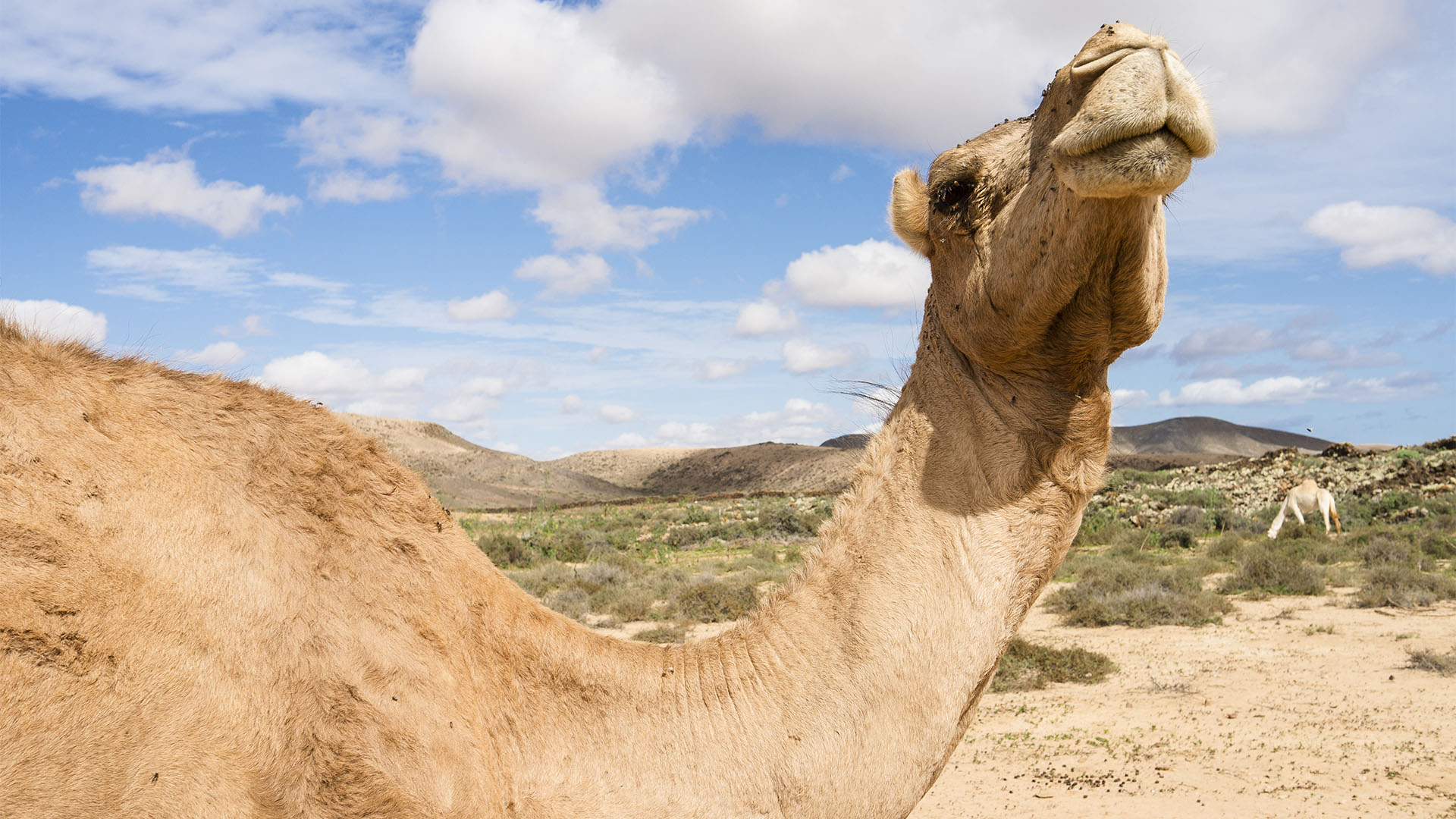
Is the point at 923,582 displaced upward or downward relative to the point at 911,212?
downward

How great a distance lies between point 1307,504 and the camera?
22.8 meters

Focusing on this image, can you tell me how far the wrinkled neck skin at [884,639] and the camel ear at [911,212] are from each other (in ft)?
1.31

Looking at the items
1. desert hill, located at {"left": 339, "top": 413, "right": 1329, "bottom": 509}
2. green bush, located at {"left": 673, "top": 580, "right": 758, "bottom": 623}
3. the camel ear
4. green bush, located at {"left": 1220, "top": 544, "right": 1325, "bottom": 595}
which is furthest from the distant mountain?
the camel ear

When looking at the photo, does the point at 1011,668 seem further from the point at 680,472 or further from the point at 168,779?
the point at 680,472

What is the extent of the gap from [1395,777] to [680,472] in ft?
245

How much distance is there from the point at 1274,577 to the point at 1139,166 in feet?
56.7

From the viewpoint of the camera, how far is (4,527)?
2.39m

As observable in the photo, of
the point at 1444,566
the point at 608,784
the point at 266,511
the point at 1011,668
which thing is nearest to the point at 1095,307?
the point at 608,784

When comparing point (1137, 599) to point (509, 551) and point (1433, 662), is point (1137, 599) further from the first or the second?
point (509, 551)

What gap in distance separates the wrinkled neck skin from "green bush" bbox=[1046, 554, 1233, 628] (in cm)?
1297

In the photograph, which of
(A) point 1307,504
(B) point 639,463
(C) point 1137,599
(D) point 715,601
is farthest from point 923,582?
(B) point 639,463

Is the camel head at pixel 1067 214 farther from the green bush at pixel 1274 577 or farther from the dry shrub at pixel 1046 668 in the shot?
the green bush at pixel 1274 577

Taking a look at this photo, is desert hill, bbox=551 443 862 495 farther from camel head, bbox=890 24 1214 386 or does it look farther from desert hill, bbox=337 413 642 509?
camel head, bbox=890 24 1214 386

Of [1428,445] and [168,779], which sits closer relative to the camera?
[168,779]
